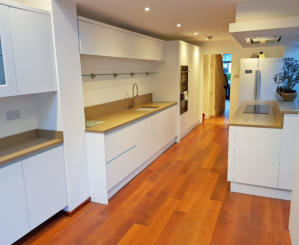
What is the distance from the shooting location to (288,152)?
9.18 feet

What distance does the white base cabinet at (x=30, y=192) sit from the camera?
6.57 ft

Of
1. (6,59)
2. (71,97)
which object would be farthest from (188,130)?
(6,59)

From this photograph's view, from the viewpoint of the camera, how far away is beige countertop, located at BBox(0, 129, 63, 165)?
82.0 inches

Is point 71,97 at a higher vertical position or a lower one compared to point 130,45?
lower

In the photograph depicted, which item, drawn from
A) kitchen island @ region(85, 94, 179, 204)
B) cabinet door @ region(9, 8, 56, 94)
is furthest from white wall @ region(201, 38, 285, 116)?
cabinet door @ region(9, 8, 56, 94)

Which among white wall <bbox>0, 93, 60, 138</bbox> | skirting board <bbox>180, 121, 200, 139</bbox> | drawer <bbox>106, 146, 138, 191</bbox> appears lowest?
skirting board <bbox>180, 121, 200, 139</bbox>

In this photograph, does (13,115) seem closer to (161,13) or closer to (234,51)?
(161,13)

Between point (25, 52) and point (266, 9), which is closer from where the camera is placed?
point (25, 52)

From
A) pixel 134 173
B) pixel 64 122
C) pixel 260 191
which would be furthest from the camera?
pixel 134 173

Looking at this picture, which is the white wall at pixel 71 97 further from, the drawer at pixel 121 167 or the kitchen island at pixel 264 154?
the kitchen island at pixel 264 154

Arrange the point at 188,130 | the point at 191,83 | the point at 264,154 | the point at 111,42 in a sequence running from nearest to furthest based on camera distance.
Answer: the point at 264,154
the point at 111,42
the point at 191,83
the point at 188,130

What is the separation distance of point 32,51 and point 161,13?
1761 mm

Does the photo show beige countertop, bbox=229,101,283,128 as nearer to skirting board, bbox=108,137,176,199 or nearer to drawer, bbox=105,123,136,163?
drawer, bbox=105,123,136,163

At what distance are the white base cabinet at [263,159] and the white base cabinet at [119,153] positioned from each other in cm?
131
